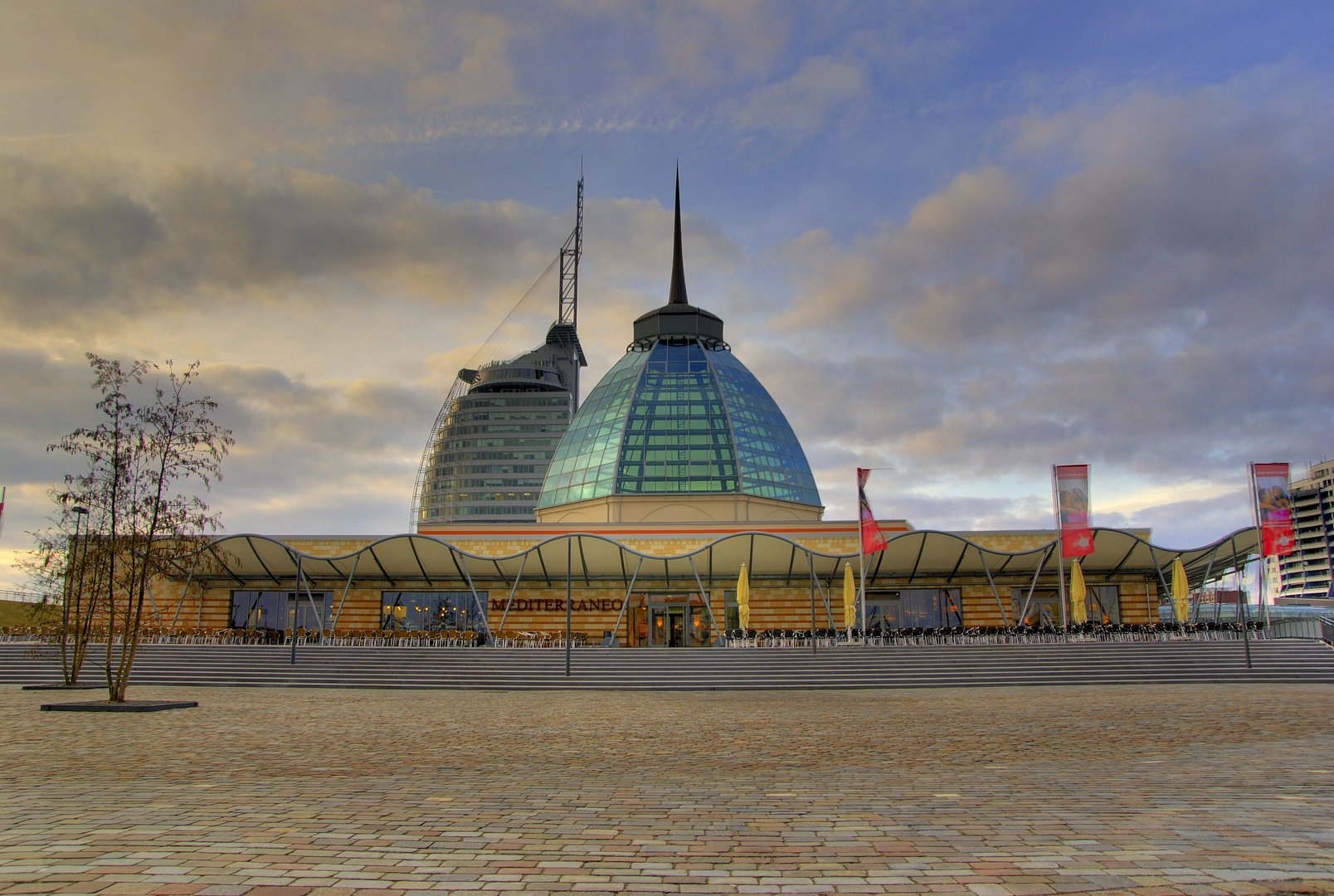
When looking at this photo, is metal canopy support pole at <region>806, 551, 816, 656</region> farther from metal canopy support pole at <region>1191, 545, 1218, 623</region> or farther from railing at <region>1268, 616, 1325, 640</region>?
metal canopy support pole at <region>1191, 545, 1218, 623</region>

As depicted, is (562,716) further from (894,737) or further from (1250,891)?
(1250,891)

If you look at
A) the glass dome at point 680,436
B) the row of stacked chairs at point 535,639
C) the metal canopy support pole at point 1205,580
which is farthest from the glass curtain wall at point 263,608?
the metal canopy support pole at point 1205,580

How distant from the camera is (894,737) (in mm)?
15023

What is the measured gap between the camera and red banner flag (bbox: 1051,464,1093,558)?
3891cm

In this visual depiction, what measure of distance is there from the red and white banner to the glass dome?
32040 millimetres

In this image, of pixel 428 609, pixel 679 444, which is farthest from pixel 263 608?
pixel 679 444

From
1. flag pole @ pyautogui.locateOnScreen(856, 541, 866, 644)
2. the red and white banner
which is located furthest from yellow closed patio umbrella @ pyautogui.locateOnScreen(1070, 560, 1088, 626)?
flag pole @ pyautogui.locateOnScreen(856, 541, 866, 644)

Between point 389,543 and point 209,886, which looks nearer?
point 209,886

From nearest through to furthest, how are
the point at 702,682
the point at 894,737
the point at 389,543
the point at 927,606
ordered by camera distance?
the point at 894,737 → the point at 702,682 → the point at 389,543 → the point at 927,606

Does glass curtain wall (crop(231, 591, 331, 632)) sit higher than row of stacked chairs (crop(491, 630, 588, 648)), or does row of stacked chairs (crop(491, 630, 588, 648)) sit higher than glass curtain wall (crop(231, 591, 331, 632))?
glass curtain wall (crop(231, 591, 331, 632))

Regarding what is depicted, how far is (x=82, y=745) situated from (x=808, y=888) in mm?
12901

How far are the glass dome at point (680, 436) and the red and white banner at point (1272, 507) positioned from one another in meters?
32.0

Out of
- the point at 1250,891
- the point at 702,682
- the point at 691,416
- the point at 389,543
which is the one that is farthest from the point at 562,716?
the point at 691,416

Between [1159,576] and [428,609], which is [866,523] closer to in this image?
[1159,576]
